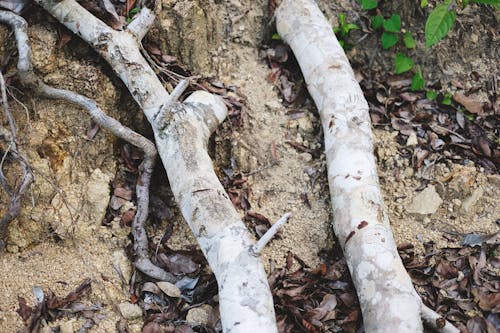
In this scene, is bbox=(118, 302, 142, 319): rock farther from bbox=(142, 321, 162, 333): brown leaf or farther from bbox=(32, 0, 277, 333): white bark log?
bbox=(32, 0, 277, 333): white bark log

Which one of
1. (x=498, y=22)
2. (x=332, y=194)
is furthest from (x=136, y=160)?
(x=498, y=22)

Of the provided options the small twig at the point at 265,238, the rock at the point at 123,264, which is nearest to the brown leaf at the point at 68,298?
the rock at the point at 123,264

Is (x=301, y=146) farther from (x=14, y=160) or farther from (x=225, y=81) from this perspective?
(x=14, y=160)

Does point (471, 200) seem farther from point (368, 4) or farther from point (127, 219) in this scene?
point (127, 219)

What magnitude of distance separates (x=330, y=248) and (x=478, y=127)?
1.48 m

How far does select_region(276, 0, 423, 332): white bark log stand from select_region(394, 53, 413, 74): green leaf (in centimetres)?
46

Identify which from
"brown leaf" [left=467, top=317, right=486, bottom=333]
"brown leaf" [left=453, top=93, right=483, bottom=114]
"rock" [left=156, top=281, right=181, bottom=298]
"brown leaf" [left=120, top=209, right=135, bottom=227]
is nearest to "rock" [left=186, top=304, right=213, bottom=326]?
"rock" [left=156, top=281, right=181, bottom=298]

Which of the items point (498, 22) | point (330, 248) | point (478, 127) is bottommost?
point (330, 248)

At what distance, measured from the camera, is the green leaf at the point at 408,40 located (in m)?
4.11

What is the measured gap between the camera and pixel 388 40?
4.14 meters

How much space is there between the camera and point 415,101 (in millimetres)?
4152

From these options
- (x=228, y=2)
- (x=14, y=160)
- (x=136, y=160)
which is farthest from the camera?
(x=228, y=2)

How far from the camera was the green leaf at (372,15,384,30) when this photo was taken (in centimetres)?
418

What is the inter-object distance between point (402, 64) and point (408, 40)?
179 mm
